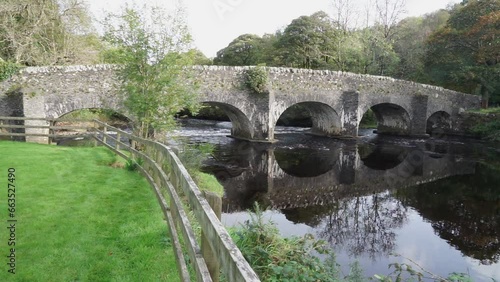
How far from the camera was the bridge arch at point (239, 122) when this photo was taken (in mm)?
22266

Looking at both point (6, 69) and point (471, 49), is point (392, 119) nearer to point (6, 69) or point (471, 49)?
point (471, 49)

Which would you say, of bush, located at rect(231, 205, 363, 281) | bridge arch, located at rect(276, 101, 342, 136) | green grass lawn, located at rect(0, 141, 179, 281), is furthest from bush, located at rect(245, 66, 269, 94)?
bush, located at rect(231, 205, 363, 281)

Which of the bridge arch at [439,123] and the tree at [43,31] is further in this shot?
the bridge arch at [439,123]

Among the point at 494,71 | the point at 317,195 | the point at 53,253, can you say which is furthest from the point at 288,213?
the point at 494,71

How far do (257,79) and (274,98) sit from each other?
5.93ft

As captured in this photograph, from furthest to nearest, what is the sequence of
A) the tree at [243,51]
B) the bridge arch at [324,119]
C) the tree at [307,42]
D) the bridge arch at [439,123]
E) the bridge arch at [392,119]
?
the tree at [243,51]
the tree at [307,42]
the bridge arch at [439,123]
the bridge arch at [392,119]
the bridge arch at [324,119]

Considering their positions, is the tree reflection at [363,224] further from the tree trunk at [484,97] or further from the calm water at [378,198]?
the tree trunk at [484,97]

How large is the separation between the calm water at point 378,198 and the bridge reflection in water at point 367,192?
32mm

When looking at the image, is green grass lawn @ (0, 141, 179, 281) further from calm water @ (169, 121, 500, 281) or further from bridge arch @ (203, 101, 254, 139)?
bridge arch @ (203, 101, 254, 139)

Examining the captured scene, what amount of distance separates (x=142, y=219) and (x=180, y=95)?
6.91m

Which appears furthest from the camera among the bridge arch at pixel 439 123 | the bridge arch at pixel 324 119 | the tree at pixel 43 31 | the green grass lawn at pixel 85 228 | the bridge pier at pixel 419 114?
the bridge arch at pixel 439 123

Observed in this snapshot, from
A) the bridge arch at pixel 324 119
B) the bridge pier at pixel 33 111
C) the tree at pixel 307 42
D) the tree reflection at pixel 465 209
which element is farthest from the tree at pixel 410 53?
the bridge pier at pixel 33 111

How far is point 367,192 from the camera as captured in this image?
517 inches

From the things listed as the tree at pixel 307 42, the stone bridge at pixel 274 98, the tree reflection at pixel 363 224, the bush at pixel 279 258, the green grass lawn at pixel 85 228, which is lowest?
the tree reflection at pixel 363 224
